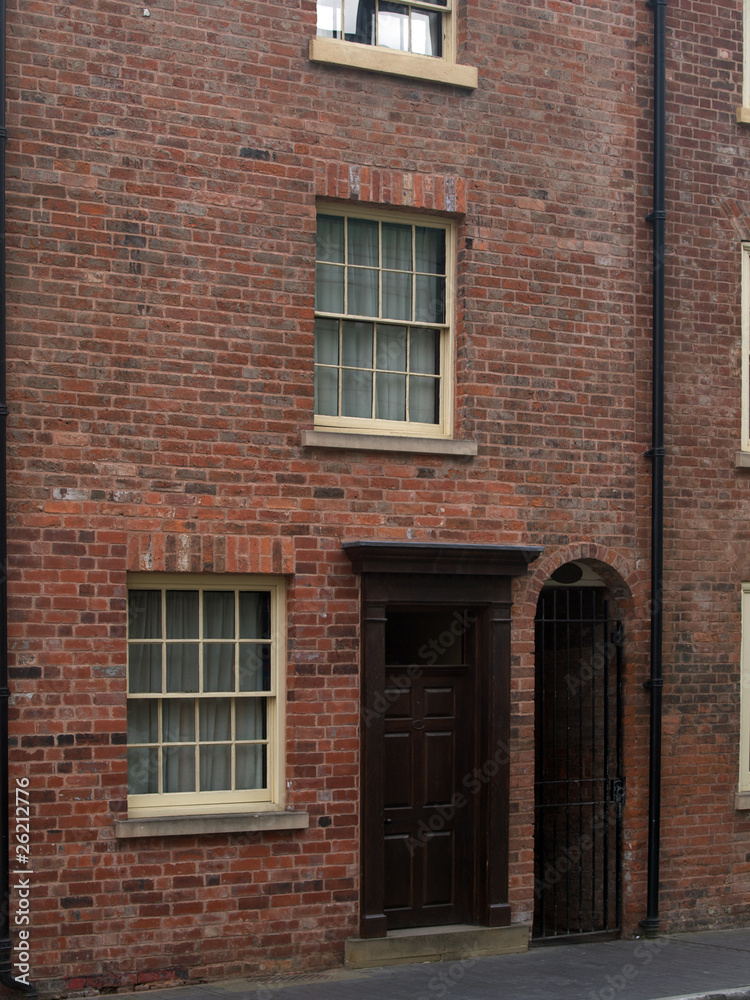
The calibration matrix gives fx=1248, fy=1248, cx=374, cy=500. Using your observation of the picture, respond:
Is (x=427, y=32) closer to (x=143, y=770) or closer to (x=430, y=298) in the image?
(x=430, y=298)

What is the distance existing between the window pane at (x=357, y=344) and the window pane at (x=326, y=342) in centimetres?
6

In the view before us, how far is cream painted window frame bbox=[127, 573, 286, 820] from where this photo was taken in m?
9.39

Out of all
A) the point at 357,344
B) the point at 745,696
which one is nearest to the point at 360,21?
the point at 357,344

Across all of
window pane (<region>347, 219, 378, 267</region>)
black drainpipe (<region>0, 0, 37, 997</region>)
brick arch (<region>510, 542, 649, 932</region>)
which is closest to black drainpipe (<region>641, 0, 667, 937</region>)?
brick arch (<region>510, 542, 649, 932</region>)

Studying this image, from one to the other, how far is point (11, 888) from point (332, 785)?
2505 mm

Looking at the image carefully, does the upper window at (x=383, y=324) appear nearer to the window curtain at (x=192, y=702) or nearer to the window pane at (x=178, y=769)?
the window curtain at (x=192, y=702)

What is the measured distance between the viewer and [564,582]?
1119 centimetres

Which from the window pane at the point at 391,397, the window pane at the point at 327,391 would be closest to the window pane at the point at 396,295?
the window pane at the point at 391,397

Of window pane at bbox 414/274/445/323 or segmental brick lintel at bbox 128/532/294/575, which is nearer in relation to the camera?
segmental brick lintel at bbox 128/532/294/575

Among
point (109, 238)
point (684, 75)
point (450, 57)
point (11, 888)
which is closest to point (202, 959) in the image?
point (11, 888)

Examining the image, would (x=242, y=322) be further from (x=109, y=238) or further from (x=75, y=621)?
(x=75, y=621)

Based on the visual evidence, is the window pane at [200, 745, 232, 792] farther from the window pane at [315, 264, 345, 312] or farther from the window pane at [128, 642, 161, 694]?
the window pane at [315, 264, 345, 312]

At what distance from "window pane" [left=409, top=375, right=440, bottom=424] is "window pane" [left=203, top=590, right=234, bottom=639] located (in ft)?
7.34

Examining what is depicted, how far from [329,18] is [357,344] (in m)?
2.70
